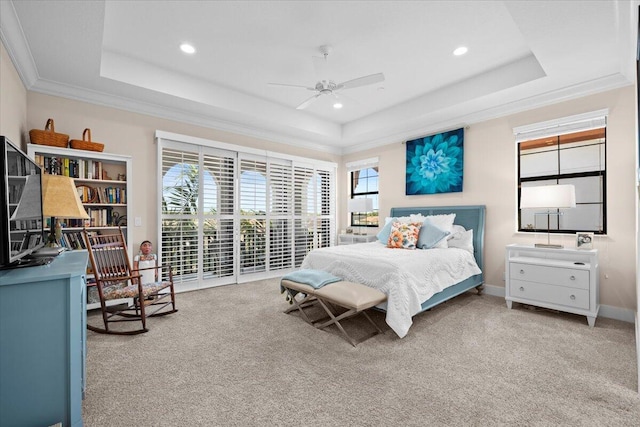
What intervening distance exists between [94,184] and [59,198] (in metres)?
1.85

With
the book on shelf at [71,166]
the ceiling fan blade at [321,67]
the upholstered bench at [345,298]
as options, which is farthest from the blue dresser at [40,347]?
the ceiling fan blade at [321,67]

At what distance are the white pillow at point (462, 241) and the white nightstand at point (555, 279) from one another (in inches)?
22.4

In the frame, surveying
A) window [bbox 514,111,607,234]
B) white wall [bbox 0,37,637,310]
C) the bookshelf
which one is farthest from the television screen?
window [bbox 514,111,607,234]

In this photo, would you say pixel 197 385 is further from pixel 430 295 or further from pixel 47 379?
pixel 430 295

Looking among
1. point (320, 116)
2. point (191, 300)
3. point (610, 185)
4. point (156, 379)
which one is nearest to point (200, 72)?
point (320, 116)

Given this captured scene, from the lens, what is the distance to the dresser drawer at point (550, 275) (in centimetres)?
314

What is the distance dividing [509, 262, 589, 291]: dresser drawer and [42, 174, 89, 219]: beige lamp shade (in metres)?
4.49

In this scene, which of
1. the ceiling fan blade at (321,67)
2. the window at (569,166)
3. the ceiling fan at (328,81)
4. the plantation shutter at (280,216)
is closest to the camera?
the ceiling fan at (328,81)

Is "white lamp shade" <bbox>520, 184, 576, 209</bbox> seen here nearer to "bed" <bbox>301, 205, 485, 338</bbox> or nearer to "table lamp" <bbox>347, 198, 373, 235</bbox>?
"bed" <bbox>301, 205, 485, 338</bbox>

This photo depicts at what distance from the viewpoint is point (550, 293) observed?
10.9ft

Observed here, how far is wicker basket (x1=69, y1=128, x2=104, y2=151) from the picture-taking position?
3.51 metres

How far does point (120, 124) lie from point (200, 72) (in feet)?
4.34

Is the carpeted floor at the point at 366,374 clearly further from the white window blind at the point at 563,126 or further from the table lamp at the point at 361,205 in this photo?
the table lamp at the point at 361,205

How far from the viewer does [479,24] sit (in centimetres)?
292
